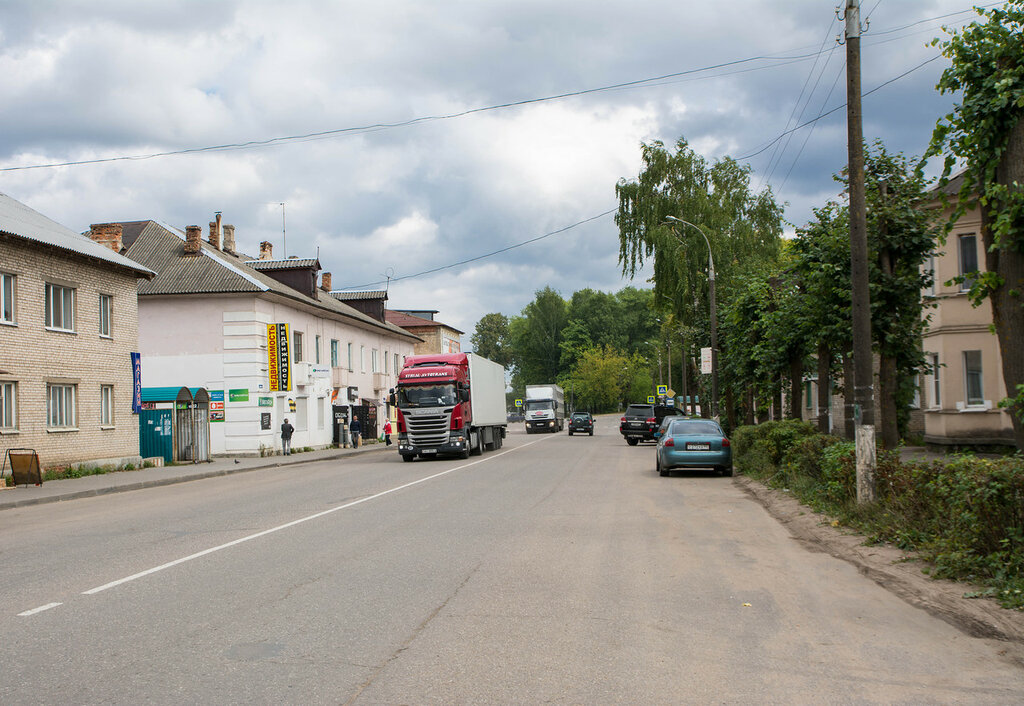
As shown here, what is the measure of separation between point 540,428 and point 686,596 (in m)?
62.0

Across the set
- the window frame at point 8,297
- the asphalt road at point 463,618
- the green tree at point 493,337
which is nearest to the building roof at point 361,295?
the window frame at point 8,297

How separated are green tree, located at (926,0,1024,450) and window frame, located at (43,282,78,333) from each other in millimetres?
22487

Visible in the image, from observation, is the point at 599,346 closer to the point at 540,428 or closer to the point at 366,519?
the point at 540,428

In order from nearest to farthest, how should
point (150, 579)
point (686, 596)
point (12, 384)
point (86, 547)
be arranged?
point (686, 596)
point (150, 579)
point (86, 547)
point (12, 384)

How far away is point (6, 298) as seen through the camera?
2266cm

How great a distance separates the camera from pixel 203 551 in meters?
10.1

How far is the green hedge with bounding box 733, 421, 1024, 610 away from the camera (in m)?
7.34

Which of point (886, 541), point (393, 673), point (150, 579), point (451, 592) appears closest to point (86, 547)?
point (150, 579)

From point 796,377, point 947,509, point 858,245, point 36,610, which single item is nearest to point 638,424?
point 796,377

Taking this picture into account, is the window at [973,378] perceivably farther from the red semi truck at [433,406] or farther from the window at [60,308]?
the window at [60,308]

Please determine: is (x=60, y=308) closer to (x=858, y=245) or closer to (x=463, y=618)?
(x=858, y=245)

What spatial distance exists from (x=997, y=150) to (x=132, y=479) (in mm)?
21439

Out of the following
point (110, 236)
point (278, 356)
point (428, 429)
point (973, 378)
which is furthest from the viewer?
point (278, 356)

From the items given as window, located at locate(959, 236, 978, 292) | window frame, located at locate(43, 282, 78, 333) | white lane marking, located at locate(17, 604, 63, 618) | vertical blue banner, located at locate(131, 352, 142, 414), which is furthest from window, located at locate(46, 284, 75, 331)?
window, located at locate(959, 236, 978, 292)
